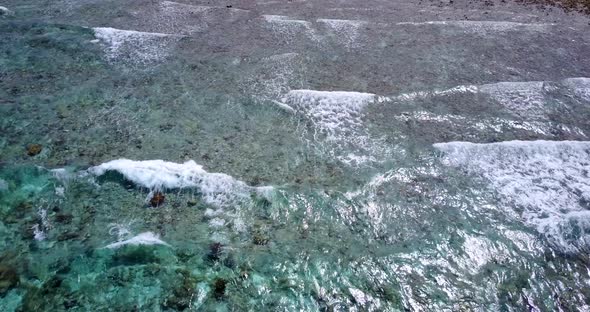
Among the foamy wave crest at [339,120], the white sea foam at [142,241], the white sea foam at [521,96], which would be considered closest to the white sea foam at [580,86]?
the white sea foam at [521,96]

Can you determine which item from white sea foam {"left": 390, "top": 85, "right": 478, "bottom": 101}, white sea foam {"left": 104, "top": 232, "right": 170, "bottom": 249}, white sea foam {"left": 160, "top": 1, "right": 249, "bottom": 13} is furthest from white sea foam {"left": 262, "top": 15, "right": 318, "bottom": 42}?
white sea foam {"left": 104, "top": 232, "right": 170, "bottom": 249}

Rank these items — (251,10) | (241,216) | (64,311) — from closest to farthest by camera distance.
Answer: (64,311)
(241,216)
(251,10)

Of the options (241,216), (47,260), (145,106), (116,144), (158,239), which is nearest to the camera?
(47,260)

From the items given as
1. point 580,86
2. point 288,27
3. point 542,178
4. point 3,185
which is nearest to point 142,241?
point 3,185

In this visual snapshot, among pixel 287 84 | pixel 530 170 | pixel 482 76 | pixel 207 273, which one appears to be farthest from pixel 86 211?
pixel 482 76

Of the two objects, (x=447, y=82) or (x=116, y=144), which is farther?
(x=447, y=82)

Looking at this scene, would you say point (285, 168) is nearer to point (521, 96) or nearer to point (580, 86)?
point (521, 96)

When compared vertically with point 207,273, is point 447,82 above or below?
above

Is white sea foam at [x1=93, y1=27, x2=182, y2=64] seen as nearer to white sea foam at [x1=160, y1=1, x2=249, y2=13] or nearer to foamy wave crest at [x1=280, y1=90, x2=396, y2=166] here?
white sea foam at [x1=160, y1=1, x2=249, y2=13]

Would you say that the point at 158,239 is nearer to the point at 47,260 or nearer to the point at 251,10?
the point at 47,260
